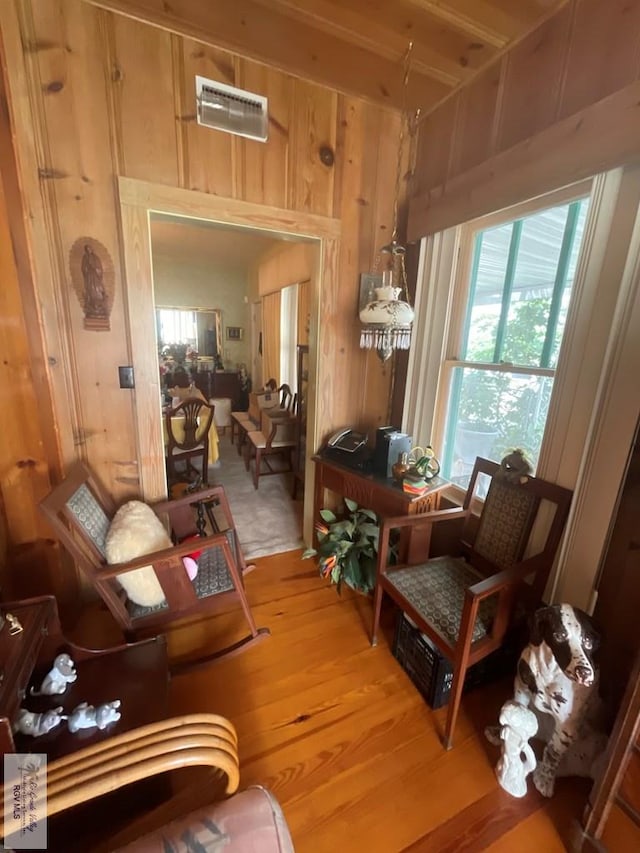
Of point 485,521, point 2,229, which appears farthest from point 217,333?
point 485,521

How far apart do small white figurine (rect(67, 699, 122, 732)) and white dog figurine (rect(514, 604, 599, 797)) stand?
135 centimetres

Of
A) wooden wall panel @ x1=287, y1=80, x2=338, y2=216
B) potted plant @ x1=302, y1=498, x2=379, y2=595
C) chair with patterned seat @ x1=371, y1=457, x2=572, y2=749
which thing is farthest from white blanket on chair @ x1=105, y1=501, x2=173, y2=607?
wooden wall panel @ x1=287, y1=80, x2=338, y2=216

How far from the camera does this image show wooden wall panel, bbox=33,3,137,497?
142 cm

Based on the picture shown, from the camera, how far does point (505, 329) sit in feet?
5.62

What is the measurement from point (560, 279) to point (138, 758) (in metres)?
2.02

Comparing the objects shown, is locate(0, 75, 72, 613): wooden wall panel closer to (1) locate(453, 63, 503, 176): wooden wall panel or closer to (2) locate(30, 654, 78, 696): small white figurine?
(2) locate(30, 654, 78, 696): small white figurine

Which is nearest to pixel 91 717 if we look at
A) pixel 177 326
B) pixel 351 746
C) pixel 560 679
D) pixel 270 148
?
pixel 351 746

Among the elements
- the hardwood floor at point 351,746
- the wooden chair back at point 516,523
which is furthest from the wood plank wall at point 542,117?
the hardwood floor at point 351,746

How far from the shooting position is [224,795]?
81cm

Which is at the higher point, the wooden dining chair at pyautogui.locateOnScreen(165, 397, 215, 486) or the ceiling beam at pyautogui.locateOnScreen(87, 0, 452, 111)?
the ceiling beam at pyautogui.locateOnScreen(87, 0, 452, 111)

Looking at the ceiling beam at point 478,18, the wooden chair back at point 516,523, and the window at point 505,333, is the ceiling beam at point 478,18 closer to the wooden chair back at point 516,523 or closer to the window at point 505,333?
the window at point 505,333

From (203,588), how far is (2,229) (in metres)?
1.67

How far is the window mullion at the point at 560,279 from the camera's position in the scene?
4.66 feet

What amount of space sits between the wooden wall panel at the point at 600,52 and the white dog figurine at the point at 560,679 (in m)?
1.79
